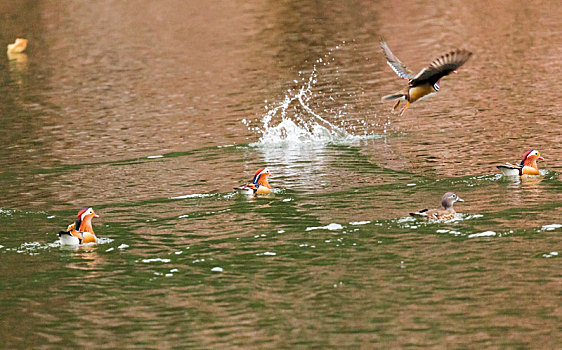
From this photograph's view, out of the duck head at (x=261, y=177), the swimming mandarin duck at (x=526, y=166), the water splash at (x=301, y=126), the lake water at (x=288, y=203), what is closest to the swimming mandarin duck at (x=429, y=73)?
the lake water at (x=288, y=203)

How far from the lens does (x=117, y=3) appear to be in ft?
260

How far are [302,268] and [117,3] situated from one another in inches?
2623

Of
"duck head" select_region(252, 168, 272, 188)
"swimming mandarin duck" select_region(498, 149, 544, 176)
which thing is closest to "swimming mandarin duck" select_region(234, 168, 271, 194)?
"duck head" select_region(252, 168, 272, 188)

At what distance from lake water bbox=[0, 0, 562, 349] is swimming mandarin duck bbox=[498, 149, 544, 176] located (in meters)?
0.21

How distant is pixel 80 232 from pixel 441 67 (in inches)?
306

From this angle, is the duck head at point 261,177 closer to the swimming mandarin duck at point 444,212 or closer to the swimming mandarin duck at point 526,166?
the swimming mandarin duck at point 444,212

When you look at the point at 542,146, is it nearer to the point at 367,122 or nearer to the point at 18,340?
the point at 367,122

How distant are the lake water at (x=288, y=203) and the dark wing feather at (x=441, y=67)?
2269 mm

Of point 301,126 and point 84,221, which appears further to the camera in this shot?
point 301,126

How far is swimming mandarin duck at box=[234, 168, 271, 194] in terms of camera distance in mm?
20828

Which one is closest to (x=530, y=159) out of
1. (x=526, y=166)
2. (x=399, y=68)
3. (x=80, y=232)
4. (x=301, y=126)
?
(x=526, y=166)

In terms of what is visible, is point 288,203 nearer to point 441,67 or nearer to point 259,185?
point 259,185

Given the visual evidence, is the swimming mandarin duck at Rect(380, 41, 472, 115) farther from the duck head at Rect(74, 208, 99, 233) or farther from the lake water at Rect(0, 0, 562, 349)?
the duck head at Rect(74, 208, 99, 233)

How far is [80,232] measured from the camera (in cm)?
1792
